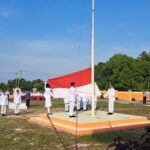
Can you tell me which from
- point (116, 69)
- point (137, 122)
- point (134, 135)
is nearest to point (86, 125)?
point (134, 135)

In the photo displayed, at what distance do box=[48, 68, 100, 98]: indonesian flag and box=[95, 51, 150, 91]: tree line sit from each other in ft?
191

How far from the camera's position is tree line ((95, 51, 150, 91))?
7662cm

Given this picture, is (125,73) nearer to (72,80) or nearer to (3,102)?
(3,102)

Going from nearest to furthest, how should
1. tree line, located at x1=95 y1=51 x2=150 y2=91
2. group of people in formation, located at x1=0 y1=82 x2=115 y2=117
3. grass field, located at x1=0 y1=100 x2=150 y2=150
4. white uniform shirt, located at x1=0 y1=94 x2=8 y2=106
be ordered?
grass field, located at x1=0 y1=100 x2=150 y2=150 < group of people in formation, located at x1=0 y1=82 x2=115 y2=117 < white uniform shirt, located at x1=0 y1=94 x2=8 y2=106 < tree line, located at x1=95 y1=51 x2=150 y2=91

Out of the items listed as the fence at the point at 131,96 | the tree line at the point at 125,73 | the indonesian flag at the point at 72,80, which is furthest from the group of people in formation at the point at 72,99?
the tree line at the point at 125,73

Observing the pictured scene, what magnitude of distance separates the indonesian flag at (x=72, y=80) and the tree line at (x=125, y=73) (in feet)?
191

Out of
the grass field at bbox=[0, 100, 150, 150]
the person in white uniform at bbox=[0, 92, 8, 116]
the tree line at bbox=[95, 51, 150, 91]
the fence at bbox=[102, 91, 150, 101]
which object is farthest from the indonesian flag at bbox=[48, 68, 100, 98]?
the tree line at bbox=[95, 51, 150, 91]

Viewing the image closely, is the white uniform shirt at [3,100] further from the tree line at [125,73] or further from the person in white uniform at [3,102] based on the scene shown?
the tree line at [125,73]

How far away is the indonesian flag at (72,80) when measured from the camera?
57.0 feet

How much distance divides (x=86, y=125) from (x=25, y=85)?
10267 centimetres

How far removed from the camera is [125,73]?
254 ft

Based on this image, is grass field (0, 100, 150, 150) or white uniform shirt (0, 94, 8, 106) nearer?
grass field (0, 100, 150, 150)

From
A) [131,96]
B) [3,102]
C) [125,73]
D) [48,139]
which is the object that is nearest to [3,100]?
[3,102]

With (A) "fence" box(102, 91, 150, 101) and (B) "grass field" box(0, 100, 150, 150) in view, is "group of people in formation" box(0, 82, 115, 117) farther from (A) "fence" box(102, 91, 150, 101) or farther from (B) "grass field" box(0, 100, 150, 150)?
(A) "fence" box(102, 91, 150, 101)
